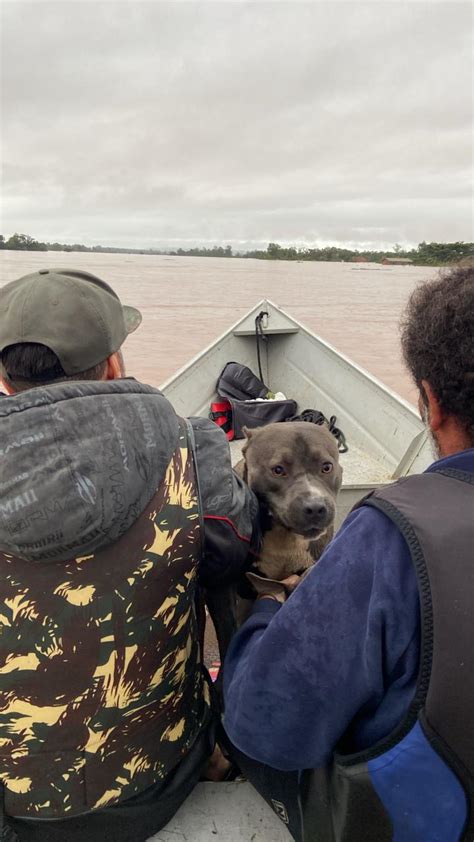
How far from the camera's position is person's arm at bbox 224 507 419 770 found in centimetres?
114

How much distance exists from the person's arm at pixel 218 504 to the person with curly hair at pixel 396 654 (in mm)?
439

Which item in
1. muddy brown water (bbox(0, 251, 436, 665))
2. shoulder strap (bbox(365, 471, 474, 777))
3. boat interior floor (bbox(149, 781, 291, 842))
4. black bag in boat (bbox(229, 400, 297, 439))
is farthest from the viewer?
muddy brown water (bbox(0, 251, 436, 665))

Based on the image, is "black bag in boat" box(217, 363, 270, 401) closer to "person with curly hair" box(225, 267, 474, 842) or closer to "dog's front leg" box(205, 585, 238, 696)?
"dog's front leg" box(205, 585, 238, 696)

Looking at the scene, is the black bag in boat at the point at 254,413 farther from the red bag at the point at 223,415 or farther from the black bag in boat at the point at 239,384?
the black bag in boat at the point at 239,384

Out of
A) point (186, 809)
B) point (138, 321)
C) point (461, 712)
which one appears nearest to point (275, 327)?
point (138, 321)

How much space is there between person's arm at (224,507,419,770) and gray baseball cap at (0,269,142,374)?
3.07 feet

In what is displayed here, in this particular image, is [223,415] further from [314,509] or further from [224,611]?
[224,611]

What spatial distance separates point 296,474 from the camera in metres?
3.09

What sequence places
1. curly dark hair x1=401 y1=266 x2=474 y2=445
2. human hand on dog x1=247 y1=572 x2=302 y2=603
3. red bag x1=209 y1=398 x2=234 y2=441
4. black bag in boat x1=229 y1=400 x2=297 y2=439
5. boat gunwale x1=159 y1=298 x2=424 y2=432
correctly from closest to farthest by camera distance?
1. curly dark hair x1=401 y1=266 x2=474 y2=445
2. human hand on dog x1=247 y1=572 x2=302 y2=603
3. boat gunwale x1=159 y1=298 x2=424 y2=432
4. black bag in boat x1=229 y1=400 x2=297 y2=439
5. red bag x1=209 y1=398 x2=234 y2=441

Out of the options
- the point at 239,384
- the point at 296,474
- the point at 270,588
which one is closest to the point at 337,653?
the point at 270,588

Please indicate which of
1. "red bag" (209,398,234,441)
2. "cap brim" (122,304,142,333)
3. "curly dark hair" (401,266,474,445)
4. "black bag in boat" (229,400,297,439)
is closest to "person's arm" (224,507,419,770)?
"curly dark hair" (401,266,474,445)

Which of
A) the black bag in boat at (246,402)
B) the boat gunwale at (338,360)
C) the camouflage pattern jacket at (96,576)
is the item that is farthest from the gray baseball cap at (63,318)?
the black bag in boat at (246,402)

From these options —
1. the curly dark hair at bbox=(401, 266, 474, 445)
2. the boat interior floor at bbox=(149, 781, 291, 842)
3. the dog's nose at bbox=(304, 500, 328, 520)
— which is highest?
the curly dark hair at bbox=(401, 266, 474, 445)

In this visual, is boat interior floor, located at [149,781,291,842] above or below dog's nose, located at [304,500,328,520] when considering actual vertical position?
below
